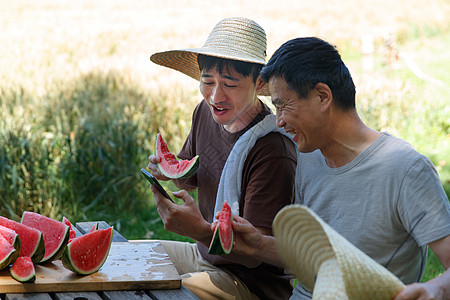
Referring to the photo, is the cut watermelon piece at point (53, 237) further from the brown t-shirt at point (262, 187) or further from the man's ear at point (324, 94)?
the man's ear at point (324, 94)

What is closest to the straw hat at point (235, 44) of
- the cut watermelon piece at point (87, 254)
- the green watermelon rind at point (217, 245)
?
the green watermelon rind at point (217, 245)

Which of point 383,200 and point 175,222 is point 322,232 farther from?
point 175,222

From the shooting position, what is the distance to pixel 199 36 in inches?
690

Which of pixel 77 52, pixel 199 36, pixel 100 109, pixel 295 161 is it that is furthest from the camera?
pixel 199 36

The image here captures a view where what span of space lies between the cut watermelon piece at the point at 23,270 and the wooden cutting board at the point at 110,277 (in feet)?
0.08

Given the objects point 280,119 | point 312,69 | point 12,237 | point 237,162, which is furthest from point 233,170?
point 12,237

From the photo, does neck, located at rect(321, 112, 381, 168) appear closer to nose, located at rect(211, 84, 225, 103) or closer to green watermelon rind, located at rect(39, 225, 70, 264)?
nose, located at rect(211, 84, 225, 103)

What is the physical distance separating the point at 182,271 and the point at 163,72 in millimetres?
8339

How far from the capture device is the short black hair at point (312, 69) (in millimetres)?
2486

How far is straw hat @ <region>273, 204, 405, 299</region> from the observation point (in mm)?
1626

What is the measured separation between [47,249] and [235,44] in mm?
1480

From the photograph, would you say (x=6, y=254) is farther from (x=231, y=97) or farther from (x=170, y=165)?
(x=231, y=97)

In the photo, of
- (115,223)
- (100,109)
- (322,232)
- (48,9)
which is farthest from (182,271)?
(48,9)

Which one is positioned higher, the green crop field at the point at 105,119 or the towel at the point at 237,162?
the towel at the point at 237,162
